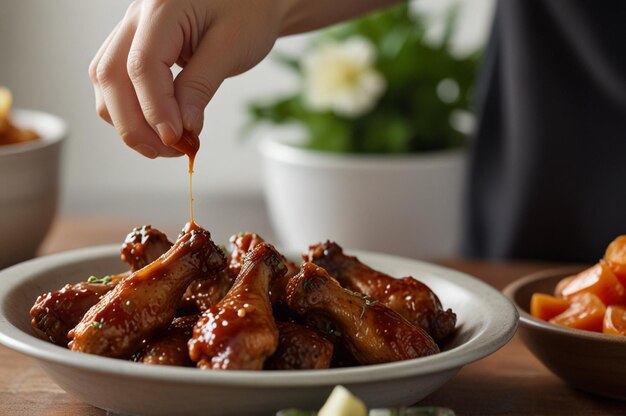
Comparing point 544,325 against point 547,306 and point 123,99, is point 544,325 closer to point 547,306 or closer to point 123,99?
point 547,306

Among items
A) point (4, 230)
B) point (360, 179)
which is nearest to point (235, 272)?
point (4, 230)

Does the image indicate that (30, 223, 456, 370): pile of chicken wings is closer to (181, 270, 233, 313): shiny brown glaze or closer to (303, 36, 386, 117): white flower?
(181, 270, 233, 313): shiny brown glaze

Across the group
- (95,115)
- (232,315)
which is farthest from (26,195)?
(95,115)

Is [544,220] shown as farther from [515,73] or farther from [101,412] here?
[101,412]

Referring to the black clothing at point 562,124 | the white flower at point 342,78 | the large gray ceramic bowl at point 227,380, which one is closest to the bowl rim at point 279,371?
the large gray ceramic bowl at point 227,380

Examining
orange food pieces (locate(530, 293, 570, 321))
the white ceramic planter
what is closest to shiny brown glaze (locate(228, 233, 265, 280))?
orange food pieces (locate(530, 293, 570, 321))
